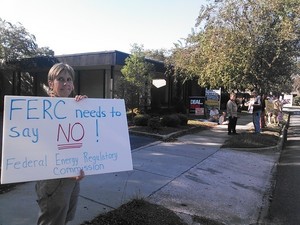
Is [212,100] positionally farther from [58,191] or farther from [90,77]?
[58,191]

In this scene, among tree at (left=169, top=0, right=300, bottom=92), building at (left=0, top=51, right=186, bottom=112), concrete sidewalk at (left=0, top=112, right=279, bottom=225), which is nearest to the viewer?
concrete sidewalk at (left=0, top=112, right=279, bottom=225)

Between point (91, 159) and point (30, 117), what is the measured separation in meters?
0.63

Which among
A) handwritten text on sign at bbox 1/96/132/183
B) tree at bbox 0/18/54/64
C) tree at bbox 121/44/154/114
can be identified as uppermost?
tree at bbox 0/18/54/64

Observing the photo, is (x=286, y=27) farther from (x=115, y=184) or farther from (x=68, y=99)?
(x=68, y=99)

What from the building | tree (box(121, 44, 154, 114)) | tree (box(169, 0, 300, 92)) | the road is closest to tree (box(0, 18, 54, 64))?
the building

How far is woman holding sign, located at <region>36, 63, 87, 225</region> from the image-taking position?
9.34 feet

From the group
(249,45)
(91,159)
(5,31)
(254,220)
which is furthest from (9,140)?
(5,31)

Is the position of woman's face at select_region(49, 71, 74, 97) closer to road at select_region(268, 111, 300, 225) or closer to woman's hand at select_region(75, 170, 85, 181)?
woman's hand at select_region(75, 170, 85, 181)

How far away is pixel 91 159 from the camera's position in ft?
10.4

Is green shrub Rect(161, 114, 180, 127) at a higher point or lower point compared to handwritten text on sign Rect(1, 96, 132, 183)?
lower

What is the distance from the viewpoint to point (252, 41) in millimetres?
14109

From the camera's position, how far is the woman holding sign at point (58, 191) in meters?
2.85

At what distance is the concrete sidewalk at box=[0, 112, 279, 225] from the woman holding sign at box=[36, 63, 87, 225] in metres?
1.59

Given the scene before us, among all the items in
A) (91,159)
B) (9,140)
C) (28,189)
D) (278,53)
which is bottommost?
(28,189)
